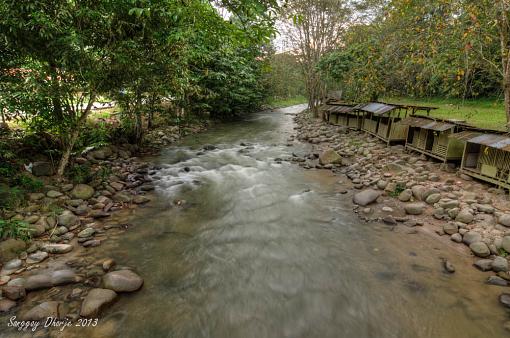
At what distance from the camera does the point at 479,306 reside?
4316mm

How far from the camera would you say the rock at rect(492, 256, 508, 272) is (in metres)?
4.97

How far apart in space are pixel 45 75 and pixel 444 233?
9499mm

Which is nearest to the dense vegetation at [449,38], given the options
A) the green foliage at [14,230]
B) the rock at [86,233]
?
the rock at [86,233]

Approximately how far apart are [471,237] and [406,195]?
1.97 metres

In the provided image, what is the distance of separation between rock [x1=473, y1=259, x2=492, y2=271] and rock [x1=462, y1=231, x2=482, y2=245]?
0.51m

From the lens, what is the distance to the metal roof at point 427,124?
26.3 ft

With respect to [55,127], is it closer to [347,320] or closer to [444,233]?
[347,320]

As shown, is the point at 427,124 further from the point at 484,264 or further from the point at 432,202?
the point at 484,264

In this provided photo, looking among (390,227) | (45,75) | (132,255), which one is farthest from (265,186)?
(45,75)

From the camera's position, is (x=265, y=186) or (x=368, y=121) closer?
(x=265, y=186)

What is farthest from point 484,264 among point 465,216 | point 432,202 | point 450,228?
point 432,202

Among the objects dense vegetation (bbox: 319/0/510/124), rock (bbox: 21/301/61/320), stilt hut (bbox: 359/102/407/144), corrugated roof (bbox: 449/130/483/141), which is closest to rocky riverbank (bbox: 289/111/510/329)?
stilt hut (bbox: 359/102/407/144)

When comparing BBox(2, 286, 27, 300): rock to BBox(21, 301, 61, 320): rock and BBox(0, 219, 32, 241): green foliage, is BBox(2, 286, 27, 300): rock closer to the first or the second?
BBox(21, 301, 61, 320): rock

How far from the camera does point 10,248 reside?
16.5 ft
